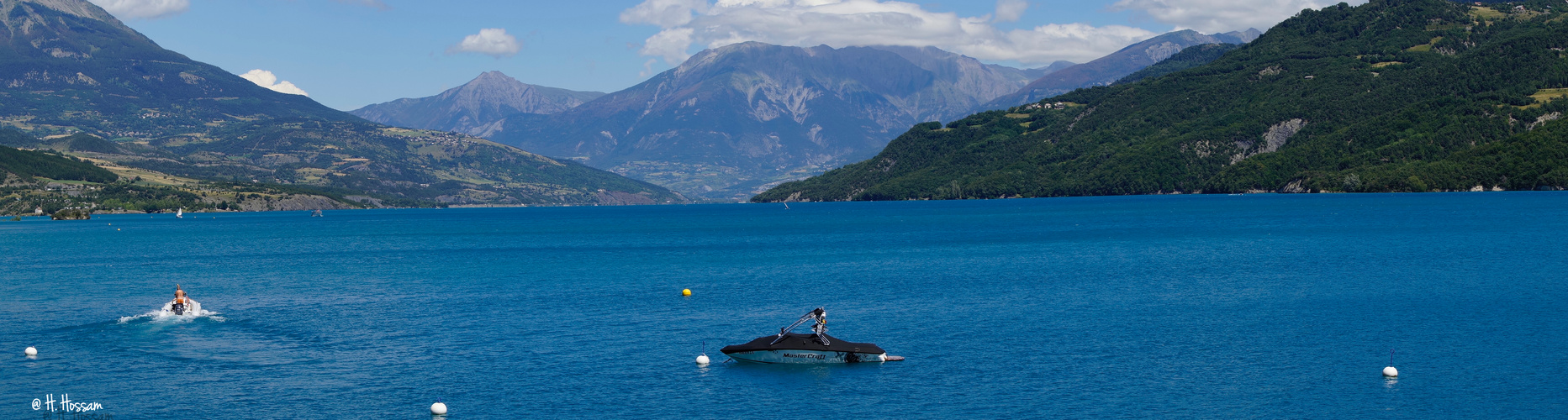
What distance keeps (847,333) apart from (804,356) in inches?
341

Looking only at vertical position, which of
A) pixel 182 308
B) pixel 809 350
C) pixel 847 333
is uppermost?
pixel 182 308

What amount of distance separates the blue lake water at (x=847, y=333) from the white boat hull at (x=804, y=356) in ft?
1.99

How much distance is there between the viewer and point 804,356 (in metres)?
51.9

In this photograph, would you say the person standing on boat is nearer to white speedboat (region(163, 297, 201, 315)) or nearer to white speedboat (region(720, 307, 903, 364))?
white speedboat (region(163, 297, 201, 315))

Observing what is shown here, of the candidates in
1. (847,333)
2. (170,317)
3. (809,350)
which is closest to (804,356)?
(809,350)

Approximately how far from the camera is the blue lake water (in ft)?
140

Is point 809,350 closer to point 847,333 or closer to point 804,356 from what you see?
point 804,356

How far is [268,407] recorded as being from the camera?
138 feet

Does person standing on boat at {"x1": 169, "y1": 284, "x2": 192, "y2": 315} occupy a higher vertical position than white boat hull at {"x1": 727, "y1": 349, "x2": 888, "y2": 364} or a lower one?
higher

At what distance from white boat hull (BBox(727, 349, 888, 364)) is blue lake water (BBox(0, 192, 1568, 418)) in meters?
0.61

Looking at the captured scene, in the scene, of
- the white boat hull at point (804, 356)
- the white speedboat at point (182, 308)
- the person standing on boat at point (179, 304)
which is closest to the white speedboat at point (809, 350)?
the white boat hull at point (804, 356)

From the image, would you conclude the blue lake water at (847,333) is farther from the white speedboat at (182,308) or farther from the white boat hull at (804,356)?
the white speedboat at (182,308)

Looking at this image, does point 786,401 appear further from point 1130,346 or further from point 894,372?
point 1130,346

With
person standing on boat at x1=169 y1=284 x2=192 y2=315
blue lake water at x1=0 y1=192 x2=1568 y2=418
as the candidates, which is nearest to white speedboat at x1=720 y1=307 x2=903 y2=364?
blue lake water at x1=0 y1=192 x2=1568 y2=418
